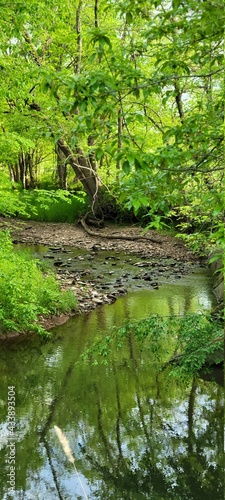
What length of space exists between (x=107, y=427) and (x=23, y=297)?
3.30 metres

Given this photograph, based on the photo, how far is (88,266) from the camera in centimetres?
1402

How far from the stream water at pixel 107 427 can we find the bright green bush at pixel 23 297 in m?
0.35

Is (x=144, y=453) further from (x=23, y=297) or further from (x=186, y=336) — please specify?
(x=23, y=297)

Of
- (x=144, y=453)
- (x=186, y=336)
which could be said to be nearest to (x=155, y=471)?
(x=144, y=453)

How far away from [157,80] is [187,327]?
3086 mm

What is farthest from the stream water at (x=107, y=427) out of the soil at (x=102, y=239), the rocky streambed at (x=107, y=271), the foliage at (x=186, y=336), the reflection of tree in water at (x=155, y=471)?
the soil at (x=102, y=239)

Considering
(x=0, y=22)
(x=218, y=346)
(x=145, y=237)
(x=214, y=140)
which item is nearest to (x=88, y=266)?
(x=145, y=237)

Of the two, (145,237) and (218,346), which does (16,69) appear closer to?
(218,346)

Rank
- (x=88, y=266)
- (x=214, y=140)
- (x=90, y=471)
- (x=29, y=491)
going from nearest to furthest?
(x=214, y=140) < (x=29, y=491) < (x=90, y=471) < (x=88, y=266)

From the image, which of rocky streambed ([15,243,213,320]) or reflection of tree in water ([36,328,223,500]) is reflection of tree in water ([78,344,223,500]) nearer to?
reflection of tree in water ([36,328,223,500])

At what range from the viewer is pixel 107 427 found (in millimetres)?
5199

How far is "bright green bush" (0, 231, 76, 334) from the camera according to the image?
7566mm

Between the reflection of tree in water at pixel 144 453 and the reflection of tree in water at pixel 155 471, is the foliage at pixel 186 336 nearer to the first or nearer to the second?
the reflection of tree in water at pixel 144 453

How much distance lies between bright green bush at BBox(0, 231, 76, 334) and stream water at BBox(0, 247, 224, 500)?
35 centimetres
